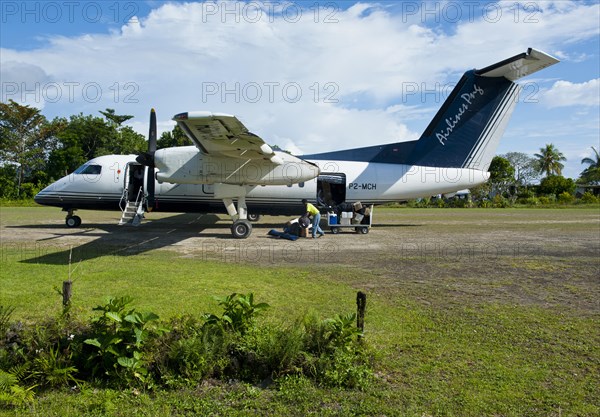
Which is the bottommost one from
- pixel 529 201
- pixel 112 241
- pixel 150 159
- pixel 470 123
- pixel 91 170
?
pixel 112 241

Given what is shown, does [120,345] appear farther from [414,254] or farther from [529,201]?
[529,201]

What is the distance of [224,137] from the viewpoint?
503 inches

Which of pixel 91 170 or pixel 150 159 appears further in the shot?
pixel 91 170

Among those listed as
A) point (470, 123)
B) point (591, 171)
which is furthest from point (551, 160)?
point (470, 123)

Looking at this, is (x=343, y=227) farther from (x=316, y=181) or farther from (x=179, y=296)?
(x=179, y=296)

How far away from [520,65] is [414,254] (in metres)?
9.14

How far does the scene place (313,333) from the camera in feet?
14.5

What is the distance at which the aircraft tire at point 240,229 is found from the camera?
49.9ft

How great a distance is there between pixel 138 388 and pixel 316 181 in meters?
14.2

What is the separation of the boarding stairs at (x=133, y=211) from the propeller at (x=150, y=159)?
38cm

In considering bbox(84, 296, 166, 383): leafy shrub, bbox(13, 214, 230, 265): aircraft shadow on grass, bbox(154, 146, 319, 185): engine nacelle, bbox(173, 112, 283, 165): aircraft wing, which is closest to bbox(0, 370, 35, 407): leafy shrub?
bbox(84, 296, 166, 383): leafy shrub

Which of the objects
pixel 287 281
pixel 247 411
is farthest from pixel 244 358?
pixel 287 281

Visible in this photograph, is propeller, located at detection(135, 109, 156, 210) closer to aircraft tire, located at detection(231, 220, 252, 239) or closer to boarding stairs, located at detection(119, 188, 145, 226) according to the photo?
boarding stairs, located at detection(119, 188, 145, 226)

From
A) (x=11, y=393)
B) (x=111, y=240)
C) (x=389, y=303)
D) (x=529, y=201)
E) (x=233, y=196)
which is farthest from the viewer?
(x=529, y=201)
